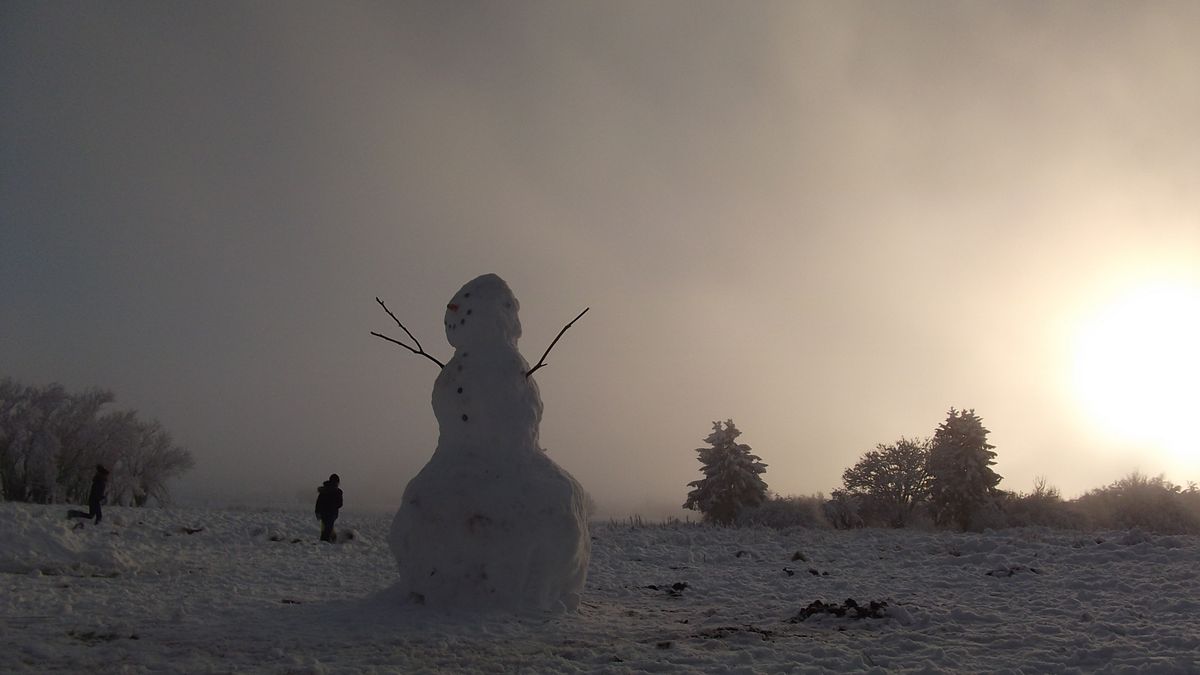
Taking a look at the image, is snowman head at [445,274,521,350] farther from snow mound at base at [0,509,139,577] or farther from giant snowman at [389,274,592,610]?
snow mound at base at [0,509,139,577]

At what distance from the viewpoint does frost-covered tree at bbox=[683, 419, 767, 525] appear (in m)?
33.2

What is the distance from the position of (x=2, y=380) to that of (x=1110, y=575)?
45773 mm

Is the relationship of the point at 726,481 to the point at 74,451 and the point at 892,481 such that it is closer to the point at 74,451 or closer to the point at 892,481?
the point at 892,481

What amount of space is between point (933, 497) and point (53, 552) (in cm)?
3145

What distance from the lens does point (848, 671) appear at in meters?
6.27

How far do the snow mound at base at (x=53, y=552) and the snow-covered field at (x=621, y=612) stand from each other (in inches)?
1.7

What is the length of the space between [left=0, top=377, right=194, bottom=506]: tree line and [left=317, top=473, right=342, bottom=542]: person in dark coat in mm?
22241

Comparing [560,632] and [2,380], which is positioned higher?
[2,380]

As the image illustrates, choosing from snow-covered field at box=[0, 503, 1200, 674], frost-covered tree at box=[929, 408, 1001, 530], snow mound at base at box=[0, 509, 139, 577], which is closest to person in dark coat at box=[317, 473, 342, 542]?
snow-covered field at box=[0, 503, 1200, 674]

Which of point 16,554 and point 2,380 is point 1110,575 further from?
point 2,380

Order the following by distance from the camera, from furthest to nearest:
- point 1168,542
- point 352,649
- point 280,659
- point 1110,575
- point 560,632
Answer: point 1168,542 < point 1110,575 < point 560,632 < point 352,649 < point 280,659

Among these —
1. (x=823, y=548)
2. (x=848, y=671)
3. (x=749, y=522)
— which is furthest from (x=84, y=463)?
(x=848, y=671)

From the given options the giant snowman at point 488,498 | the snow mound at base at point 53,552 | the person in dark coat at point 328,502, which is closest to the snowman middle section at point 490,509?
the giant snowman at point 488,498

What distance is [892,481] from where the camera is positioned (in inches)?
1347
